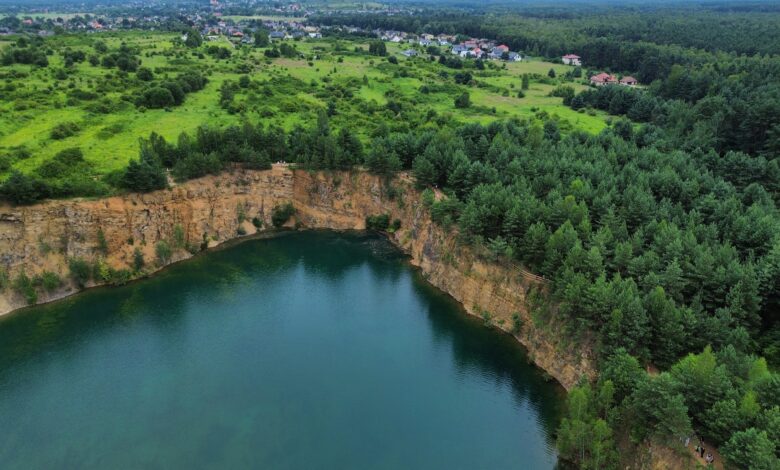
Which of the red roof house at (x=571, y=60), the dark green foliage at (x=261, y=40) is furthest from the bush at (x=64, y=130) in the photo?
the red roof house at (x=571, y=60)

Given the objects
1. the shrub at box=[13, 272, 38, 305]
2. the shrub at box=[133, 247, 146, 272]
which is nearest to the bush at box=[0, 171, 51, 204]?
the shrub at box=[13, 272, 38, 305]

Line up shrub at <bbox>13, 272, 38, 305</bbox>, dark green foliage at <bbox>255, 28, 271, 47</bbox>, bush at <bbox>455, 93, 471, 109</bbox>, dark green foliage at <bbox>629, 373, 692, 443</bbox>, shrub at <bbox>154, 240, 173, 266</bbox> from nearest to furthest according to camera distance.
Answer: dark green foliage at <bbox>629, 373, 692, 443</bbox> < shrub at <bbox>13, 272, 38, 305</bbox> < shrub at <bbox>154, 240, 173, 266</bbox> < bush at <bbox>455, 93, 471, 109</bbox> < dark green foliage at <bbox>255, 28, 271, 47</bbox>

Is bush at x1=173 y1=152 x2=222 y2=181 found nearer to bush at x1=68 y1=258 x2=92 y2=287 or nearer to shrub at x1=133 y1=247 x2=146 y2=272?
shrub at x1=133 y1=247 x2=146 y2=272

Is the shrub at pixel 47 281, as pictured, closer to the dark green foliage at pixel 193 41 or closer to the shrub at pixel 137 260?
the shrub at pixel 137 260

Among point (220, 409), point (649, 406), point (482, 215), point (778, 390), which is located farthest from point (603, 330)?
point (220, 409)

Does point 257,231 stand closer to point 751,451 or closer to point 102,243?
point 102,243

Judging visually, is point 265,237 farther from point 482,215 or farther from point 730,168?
point 730,168
